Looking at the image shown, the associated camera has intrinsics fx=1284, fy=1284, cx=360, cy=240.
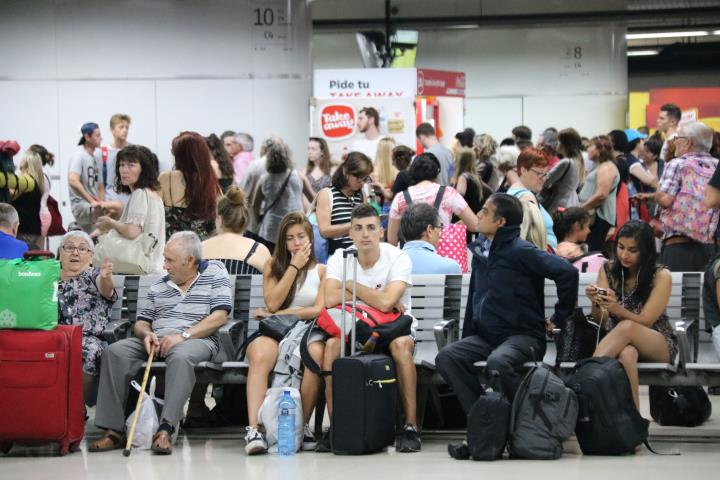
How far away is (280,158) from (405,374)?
3889mm

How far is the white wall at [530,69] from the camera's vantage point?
757 inches

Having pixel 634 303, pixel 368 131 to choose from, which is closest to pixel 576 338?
pixel 634 303

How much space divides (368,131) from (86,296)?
7.05 meters

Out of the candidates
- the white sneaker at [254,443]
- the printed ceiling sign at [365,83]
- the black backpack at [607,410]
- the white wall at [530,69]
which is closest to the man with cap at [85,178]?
the printed ceiling sign at [365,83]

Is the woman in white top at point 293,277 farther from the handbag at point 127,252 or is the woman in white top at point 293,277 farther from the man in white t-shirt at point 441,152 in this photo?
the man in white t-shirt at point 441,152

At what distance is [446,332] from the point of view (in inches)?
273

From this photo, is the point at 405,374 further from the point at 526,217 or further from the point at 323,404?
the point at 526,217

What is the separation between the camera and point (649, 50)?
24875mm

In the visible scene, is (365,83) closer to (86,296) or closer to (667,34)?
(86,296)

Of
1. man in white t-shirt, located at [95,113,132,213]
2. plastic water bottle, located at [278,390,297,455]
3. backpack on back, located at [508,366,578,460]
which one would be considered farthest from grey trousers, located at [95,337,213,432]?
man in white t-shirt, located at [95,113,132,213]

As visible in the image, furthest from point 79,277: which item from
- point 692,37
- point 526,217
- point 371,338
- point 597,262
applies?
point 692,37

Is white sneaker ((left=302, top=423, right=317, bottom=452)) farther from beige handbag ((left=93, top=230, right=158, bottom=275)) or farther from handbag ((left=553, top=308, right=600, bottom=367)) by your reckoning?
beige handbag ((left=93, top=230, right=158, bottom=275))

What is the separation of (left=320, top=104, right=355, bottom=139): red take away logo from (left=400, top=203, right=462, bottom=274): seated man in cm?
684

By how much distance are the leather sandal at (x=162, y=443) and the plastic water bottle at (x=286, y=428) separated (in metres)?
0.57
